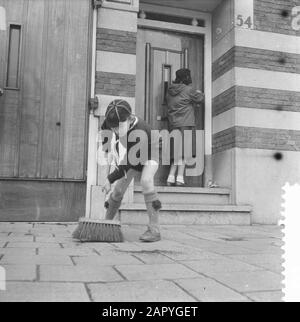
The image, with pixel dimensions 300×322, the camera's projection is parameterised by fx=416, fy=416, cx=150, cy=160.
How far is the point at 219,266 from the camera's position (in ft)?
8.74

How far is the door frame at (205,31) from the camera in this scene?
659cm

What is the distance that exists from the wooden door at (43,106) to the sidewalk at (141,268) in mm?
1144

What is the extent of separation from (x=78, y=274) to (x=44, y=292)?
41cm

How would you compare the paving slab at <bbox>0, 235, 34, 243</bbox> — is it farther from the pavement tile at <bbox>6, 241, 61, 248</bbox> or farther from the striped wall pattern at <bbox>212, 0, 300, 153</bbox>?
the striped wall pattern at <bbox>212, 0, 300, 153</bbox>

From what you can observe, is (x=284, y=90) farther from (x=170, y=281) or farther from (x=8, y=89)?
(x=170, y=281)

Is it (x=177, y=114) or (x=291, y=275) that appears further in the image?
(x=177, y=114)

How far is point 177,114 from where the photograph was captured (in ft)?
20.7

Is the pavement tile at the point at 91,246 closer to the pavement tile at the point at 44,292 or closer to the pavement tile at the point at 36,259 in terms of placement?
the pavement tile at the point at 36,259

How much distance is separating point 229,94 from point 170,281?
438 cm

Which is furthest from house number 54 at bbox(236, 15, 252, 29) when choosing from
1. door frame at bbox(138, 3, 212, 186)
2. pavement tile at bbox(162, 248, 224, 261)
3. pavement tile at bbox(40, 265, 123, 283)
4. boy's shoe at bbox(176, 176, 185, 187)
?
pavement tile at bbox(40, 265, 123, 283)

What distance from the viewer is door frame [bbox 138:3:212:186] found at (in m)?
6.59

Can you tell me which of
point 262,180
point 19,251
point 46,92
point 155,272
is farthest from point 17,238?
point 262,180

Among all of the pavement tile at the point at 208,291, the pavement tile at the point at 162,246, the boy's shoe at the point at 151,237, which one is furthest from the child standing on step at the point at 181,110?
the pavement tile at the point at 208,291

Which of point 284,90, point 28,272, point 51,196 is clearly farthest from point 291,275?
point 284,90
